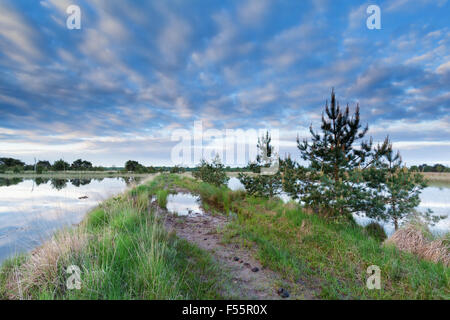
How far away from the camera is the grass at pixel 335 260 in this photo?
3.21 metres

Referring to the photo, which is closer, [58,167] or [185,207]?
[185,207]

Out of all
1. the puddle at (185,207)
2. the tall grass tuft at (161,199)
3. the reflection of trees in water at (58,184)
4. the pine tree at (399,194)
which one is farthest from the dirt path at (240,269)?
the reflection of trees in water at (58,184)

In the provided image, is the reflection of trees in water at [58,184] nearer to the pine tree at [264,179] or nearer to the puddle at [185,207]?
the puddle at [185,207]

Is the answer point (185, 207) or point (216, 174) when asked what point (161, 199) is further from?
point (216, 174)

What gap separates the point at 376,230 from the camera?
7.27 m

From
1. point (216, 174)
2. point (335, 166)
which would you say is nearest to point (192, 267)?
point (335, 166)

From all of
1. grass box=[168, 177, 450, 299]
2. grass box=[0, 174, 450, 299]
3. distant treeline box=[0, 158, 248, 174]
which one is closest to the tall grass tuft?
grass box=[0, 174, 450, 299]

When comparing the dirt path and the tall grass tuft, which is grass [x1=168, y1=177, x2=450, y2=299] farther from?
the tall grass tuft

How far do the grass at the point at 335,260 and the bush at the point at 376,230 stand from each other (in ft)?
4.10

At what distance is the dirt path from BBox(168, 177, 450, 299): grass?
269 mm

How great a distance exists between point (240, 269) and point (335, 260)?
2.35m

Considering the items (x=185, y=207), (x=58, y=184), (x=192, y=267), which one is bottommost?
(x=58, y=184)

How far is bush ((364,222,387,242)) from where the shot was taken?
22.6 feet

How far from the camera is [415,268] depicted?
12.0 feet
